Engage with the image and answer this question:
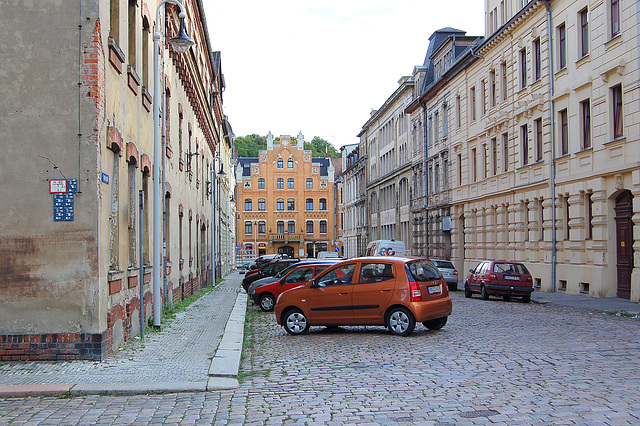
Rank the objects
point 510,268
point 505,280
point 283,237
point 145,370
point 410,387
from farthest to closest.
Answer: point 283,237 → point 510,268 → point 505,280 → point 145,370 → point 410,387

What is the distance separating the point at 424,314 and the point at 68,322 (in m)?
6.94

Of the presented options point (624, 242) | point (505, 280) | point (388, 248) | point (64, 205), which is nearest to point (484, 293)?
point (505, 280)

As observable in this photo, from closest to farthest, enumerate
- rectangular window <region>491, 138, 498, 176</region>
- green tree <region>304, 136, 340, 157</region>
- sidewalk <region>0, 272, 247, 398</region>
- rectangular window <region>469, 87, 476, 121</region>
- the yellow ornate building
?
1. sidewalk <region>0, 272, 247, 398</region>
2. rectangular window <region>491, 138, 498, 176</region>
3. rectangular window <region>469, 87, 476, 121</region>
4. the yellow ornate building
5. green tree <region>304, 136, 340, 157</region>

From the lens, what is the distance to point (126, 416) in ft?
25.6

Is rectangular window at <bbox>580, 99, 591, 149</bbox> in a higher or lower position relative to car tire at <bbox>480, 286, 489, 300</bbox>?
higher

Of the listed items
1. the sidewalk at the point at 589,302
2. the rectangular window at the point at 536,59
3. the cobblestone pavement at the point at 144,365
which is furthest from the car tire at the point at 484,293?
the cobblestone pavement at the point at 144,365

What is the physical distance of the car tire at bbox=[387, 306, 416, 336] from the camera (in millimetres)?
14219

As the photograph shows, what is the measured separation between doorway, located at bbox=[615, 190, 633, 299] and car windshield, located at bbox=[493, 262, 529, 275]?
322 centimetres

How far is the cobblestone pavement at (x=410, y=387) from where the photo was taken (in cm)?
756

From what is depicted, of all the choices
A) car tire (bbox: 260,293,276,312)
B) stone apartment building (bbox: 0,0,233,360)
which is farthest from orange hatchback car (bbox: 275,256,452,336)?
car tire (bbox: 260,293,276,312)

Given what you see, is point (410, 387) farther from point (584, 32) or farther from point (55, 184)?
point (584, 32)

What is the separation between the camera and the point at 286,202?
324 feet

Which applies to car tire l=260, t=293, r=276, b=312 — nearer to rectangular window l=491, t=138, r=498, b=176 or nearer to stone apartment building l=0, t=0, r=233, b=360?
stone apartment building l=0, t=0, r=233, b=360

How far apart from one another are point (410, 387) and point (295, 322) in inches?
257
